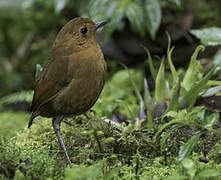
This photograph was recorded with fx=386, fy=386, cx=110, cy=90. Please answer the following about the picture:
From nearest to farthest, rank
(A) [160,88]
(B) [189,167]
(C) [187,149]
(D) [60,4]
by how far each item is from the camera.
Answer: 1. (B) [189,167]
2. (C) [187,149]
3. (A) [160,88]
4. (D) [60,4]

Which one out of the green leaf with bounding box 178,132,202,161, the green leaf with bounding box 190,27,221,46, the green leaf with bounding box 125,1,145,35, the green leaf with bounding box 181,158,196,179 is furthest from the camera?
the green leaf with bounding box 125,1,145,35

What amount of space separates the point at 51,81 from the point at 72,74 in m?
0.19

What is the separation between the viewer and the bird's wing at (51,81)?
267 centimetres

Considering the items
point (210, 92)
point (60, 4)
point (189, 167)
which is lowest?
point (210, 92)

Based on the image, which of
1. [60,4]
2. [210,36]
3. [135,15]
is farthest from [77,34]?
[60,4]

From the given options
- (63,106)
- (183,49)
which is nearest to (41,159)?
(63,106)

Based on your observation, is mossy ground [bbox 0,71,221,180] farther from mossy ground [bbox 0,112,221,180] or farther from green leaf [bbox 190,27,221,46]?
green leaf [bbox 190,27,221,46]

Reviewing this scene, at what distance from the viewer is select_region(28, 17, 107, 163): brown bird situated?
2621 millimetres

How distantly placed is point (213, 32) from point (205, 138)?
3.54ft

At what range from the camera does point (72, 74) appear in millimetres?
2633

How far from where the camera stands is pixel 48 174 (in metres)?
2.32

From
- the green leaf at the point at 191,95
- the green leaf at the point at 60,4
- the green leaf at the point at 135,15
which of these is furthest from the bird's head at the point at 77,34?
the green leaf at the point at 60,4

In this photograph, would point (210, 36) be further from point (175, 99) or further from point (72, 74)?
point (72, 74)

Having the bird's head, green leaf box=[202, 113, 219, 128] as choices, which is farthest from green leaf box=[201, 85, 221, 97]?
the bird's head
